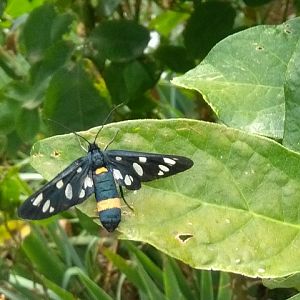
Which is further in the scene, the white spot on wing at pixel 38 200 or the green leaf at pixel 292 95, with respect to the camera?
the white spot on wing at pixel 38 200

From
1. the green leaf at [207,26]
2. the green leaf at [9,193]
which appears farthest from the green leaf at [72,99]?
the green leaf at [9,193]

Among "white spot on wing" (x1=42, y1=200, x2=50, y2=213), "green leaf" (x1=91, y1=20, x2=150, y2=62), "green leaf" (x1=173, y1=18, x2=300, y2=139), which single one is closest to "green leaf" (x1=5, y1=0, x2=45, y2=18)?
"green leaf" (x1=91, y1=20, x2=150, y2=62)

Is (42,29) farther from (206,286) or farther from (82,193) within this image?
(206,286)

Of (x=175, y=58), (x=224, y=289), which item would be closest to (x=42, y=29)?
(x=175, y=58)

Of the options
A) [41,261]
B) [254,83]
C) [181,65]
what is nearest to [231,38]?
[254,83]

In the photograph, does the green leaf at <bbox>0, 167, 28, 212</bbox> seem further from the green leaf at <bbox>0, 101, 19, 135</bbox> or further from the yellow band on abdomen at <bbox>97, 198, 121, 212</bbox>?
the yellow band on abdomen at <bbox>97, 198, 121, 212</bbox>

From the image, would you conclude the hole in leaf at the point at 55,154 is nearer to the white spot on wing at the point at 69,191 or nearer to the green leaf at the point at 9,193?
the white spot on wing at the point at 69,191
